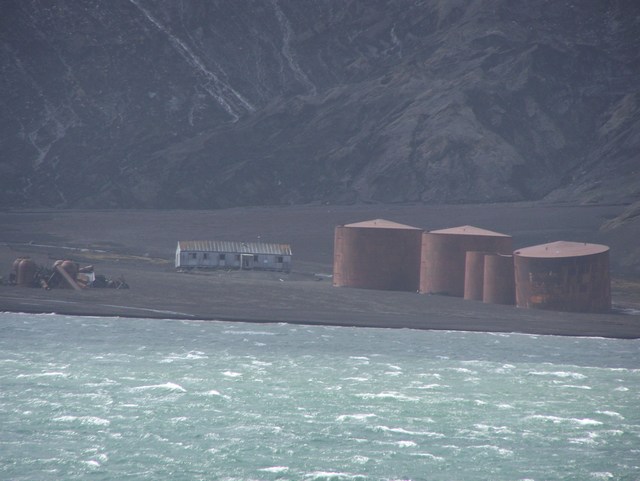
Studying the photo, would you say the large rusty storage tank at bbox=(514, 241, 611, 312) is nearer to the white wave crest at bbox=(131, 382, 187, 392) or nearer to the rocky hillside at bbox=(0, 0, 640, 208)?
the white wave crest at bbox=(131, 382, 187, 392)

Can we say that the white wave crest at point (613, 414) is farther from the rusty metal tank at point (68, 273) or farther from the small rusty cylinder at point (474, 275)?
the rusty metal tank at point (68, 273)

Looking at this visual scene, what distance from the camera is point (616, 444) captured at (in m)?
26.2

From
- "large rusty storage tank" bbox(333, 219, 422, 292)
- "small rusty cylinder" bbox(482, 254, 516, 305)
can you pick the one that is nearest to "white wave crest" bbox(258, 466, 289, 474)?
"small rusty cylinder" bbox(482, 254, 516, 305)

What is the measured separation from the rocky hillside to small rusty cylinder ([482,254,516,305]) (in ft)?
168

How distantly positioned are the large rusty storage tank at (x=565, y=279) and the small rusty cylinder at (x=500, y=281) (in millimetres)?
1950

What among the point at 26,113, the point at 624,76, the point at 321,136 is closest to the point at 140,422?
the point at 321,136

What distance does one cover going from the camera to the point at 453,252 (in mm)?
66188

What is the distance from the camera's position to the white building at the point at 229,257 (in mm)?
79812

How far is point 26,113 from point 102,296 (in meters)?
113

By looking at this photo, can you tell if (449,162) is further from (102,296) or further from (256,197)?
(102,296)

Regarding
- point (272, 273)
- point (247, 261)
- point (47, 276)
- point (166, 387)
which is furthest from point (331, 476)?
point (247, 261)

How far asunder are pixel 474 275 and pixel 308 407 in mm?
35528

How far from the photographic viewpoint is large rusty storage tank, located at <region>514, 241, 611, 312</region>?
58.2 metres

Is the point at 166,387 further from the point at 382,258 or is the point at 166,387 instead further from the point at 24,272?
the point at 382,258
